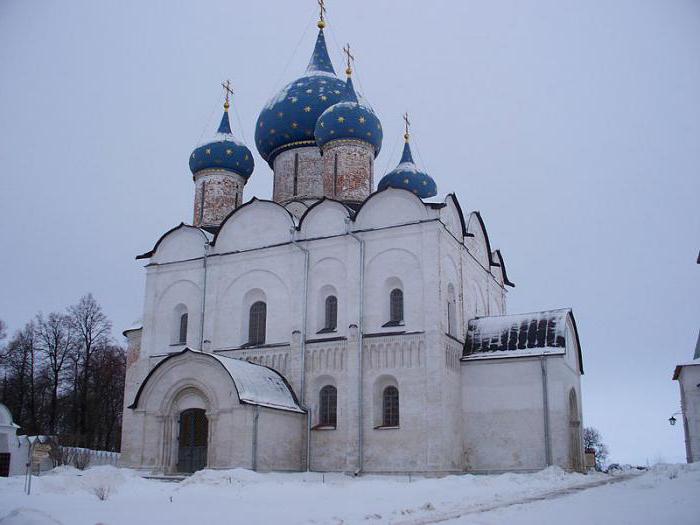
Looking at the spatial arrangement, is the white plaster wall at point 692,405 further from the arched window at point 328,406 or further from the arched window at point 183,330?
the arched window at point 183,330

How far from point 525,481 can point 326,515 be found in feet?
22.4

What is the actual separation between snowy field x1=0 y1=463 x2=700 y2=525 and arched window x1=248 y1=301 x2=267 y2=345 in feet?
21.6

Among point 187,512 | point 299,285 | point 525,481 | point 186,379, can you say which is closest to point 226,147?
point 299,285

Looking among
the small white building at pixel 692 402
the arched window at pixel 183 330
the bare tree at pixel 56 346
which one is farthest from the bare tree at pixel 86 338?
the small white building at pixel 692 402

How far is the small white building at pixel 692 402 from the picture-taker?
1991 cm

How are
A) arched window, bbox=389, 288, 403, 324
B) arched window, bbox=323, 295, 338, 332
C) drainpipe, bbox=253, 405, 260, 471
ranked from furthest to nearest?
arched window, bbox=323, 295, 338, 332 < arched window, bbox=389, 288, 403, 324 < drainpipe, bbox=253, 405, 260, 471

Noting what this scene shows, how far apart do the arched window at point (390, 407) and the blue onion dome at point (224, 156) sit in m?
9.73

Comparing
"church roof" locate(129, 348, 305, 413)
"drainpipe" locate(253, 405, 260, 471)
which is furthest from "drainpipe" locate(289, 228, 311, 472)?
"drainpipe" locate(253, 405, 260, 471)

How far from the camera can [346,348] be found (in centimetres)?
1864

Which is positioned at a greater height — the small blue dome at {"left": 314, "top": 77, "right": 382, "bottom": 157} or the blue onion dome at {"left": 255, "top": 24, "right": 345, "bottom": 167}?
the blue onion dome at {"left": 255, "top": 24, "right": 345, "bottom": 167}

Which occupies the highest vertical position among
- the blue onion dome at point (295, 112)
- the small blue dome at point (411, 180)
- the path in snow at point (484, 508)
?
the blue onion dome at point (295, 112)

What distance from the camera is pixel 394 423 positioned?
1795 centimetres

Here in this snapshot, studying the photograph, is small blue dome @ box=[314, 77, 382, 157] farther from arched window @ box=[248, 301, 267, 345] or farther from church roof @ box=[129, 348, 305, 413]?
church roof @ box=[129, 348, 305, 413]

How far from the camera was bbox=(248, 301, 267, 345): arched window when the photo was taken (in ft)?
66.9
